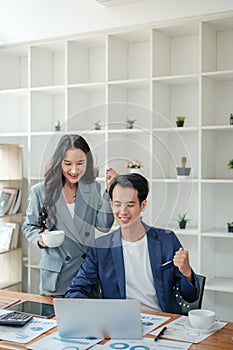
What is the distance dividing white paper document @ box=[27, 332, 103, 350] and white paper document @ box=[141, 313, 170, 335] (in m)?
0.21

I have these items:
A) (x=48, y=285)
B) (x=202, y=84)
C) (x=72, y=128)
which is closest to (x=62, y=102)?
(x=202, y=84)

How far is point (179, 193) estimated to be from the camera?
203cm

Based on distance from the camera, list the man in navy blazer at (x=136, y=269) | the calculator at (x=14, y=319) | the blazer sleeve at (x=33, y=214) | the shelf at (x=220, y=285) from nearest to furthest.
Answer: the calculator at (x=14, y=319)
the man in navy blazer at (x=136, y=269)
the blazer sleeve at (x=33, y=214)
the shelf at (x=220, y=285)

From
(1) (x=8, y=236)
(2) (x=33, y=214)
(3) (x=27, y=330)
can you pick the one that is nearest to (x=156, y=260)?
(3) (x=27, y=330)

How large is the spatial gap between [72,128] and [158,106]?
173 cm

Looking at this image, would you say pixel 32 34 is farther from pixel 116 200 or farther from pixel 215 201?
pixel 116 200

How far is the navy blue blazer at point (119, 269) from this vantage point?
2.28 meters

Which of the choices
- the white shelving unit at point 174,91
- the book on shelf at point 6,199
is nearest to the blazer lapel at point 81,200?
the white shelving unit at point 174,91

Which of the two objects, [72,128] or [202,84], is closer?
[72,128]

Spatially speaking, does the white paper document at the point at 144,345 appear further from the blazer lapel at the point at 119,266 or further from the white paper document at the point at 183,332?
the blazer lapel at the point at 119,266

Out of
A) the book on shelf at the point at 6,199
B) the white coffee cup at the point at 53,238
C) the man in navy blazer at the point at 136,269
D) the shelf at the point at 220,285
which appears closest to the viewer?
the man in navy blazer at the point at 136,269

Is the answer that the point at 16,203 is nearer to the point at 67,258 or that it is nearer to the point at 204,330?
the point at 67,258

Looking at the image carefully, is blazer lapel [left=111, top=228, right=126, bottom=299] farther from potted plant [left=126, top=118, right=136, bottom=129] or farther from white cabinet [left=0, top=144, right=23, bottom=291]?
white cabinet [left=0, top=144, right=23, bottom=291]

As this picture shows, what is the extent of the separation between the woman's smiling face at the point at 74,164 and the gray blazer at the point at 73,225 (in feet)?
0.14
